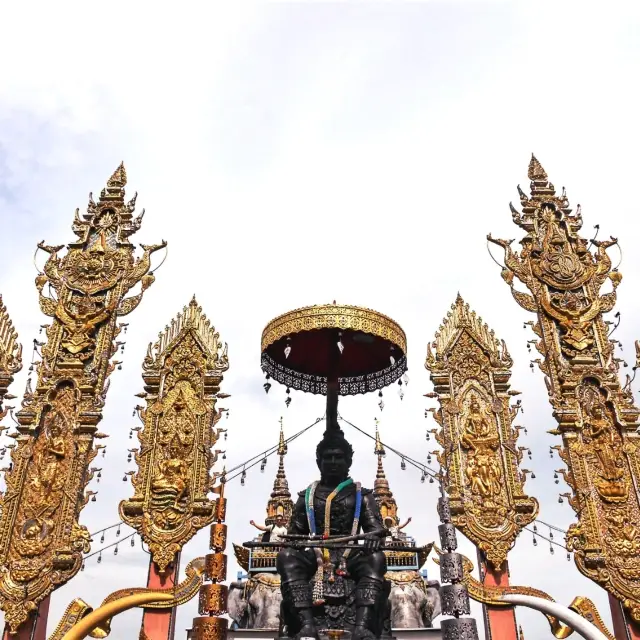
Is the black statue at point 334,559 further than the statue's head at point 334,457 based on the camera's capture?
No

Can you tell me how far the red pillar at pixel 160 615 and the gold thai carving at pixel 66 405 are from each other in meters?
1.28

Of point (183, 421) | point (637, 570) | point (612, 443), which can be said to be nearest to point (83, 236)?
point (183, 421)

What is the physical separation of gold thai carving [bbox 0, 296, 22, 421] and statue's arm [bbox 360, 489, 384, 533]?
7.73 m

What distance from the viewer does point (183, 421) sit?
1093 centimetres

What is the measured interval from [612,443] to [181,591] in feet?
26.5

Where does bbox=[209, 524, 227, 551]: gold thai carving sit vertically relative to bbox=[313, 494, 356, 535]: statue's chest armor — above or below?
below

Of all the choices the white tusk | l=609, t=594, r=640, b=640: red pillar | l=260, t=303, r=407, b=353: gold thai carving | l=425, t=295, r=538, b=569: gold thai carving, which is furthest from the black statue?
l=609, t=594, r=640, b=640: red pillar

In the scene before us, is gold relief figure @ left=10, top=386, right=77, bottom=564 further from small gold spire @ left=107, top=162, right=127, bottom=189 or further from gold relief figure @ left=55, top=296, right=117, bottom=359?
small gold spire @ left=107, top=162, right=127, bottom=189

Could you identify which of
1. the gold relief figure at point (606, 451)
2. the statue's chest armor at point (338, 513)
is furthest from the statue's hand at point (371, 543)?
the gold relief figure at point (606, 451)

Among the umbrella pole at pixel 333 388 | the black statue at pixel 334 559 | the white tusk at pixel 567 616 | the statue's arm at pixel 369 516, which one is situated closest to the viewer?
the black statue at pixel 334 559

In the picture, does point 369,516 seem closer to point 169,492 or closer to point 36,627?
point 169,492

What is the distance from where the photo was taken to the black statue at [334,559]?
5.90m

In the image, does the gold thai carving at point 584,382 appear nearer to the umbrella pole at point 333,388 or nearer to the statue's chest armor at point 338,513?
the umbrella pole at point 333,388

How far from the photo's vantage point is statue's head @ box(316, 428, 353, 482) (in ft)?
23.6
